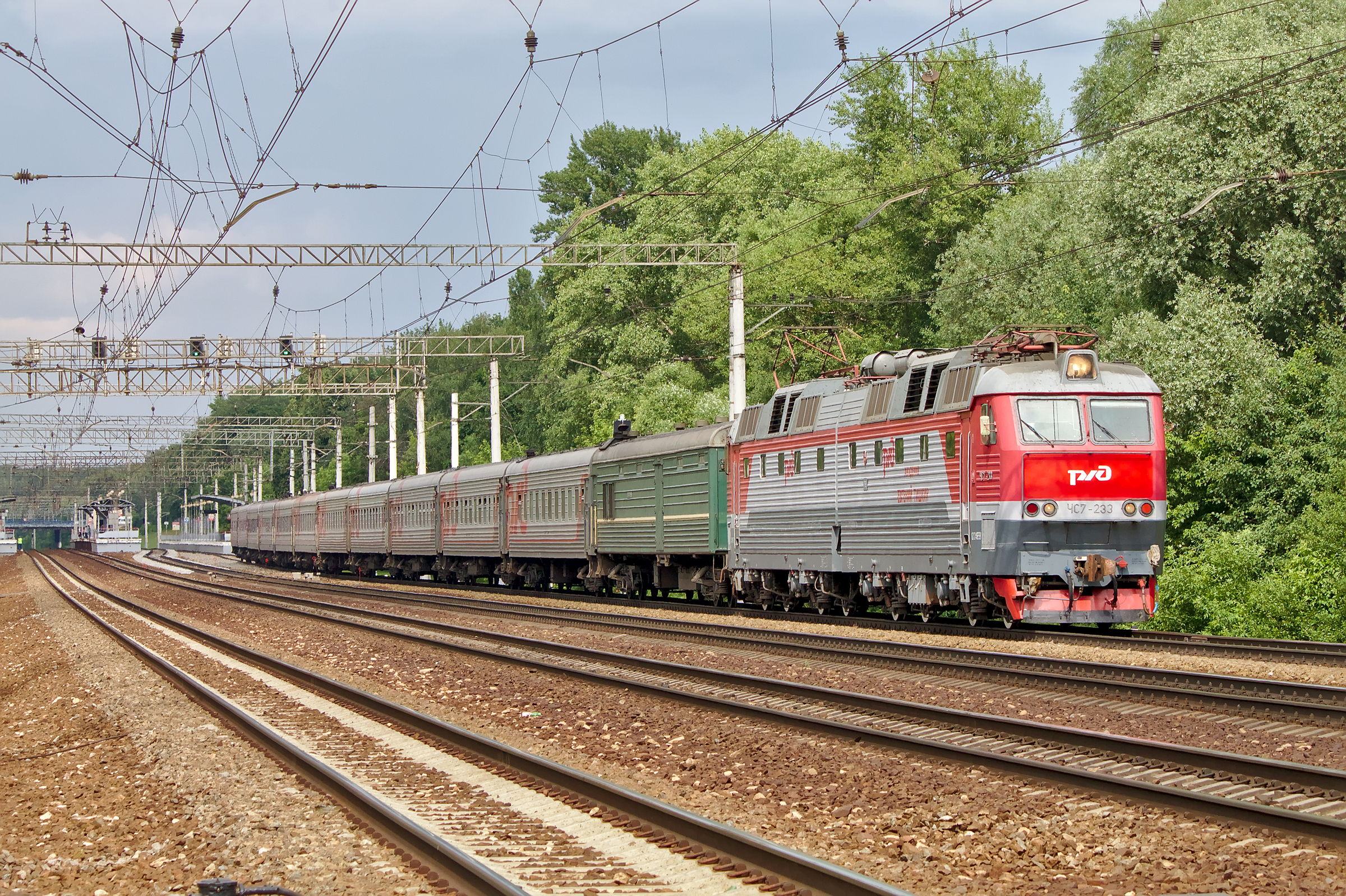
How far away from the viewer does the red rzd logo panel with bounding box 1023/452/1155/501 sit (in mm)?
18734

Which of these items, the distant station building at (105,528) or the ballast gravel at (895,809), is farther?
the distant station building at (105,528)

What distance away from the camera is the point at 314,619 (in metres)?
30.3

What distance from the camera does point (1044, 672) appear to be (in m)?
15.8

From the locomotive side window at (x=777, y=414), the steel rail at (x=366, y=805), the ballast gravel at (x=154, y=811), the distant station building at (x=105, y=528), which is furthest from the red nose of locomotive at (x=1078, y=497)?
the distant station building at (x=105, y=528)

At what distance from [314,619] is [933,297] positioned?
29.9 meters

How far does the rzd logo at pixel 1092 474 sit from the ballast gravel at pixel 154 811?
11.4m

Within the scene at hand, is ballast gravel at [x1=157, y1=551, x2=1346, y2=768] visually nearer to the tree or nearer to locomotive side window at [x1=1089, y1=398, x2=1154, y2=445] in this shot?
locomotive side window at [x1=1089, y1=398, x2=1154, y2=445]

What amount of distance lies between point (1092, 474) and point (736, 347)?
13.1 meters

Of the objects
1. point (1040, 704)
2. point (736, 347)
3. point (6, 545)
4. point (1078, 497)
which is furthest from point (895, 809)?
point (6, 545)

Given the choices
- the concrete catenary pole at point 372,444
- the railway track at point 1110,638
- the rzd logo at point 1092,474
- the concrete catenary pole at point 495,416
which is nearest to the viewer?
the railway track at point 1110,638

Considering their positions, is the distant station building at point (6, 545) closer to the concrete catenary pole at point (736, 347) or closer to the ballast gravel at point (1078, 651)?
the concrete catenary pole at point (736, 347)

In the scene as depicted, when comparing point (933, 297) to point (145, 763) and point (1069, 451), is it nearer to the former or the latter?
point (1069, 451)

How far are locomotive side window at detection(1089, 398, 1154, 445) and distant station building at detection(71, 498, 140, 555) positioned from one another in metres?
109

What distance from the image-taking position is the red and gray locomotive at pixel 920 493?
18.8m
